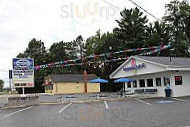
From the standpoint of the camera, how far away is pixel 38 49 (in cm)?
8688

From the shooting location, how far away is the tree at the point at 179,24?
56.4m

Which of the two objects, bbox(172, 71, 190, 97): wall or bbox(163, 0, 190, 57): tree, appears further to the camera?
bbox(163, 0, 190, 57): tree

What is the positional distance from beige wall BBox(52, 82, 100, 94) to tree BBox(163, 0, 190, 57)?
18.0 m

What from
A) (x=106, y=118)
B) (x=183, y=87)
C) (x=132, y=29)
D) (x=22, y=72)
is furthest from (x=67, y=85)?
(x=106, y=118)

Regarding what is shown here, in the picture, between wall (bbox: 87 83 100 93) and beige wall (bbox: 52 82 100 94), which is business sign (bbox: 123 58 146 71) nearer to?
beige wall (bbox: 52 82 100 94)

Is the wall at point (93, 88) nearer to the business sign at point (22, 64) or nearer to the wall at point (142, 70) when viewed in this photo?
the wall at point (142, 70)

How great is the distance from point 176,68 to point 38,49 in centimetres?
6327

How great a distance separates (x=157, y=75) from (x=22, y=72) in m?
14.5

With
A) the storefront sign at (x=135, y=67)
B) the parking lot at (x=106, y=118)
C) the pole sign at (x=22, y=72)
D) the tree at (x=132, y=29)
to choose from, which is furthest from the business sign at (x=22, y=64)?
the tree at (x=132, y=29)

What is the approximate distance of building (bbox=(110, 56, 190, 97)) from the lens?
97.6ft

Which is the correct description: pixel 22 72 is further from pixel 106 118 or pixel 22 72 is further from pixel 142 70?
pixel 106 118

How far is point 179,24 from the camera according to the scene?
196 feet

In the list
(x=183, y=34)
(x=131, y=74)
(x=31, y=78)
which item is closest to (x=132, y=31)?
(x=183, y=34)

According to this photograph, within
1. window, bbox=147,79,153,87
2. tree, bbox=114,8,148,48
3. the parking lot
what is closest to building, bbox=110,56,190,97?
window, bbox=147,79,153,87
